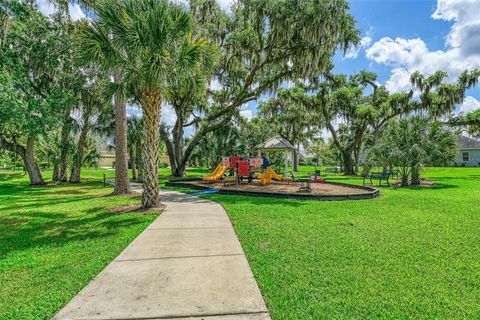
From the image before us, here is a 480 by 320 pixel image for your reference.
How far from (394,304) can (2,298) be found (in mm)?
4157

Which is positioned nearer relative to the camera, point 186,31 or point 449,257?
point 449,257

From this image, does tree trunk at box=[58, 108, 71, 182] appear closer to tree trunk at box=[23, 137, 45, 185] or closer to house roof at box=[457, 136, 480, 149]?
tree trunk at box=[23, 137, 45, 185]

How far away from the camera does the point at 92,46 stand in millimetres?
7695

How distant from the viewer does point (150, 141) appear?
865cm

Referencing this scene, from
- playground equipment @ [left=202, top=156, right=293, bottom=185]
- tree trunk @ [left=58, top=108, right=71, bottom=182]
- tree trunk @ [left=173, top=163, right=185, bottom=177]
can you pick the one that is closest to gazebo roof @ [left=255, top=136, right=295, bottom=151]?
playground equipment @ [left=202, top=156, right=293, bottom=185]

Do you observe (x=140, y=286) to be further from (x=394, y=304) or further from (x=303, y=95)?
(x=303, y=95)

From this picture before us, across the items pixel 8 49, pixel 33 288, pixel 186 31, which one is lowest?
pixel 33 288

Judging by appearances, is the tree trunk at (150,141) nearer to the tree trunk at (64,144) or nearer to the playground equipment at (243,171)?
the playground equipment at (243,171)

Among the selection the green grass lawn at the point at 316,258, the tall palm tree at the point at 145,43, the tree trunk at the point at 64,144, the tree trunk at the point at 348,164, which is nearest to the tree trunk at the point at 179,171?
the tree trunk at the point at 64,144

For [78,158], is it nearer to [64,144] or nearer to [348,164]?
[64,144]

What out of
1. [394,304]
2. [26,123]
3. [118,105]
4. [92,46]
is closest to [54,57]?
[26,123]

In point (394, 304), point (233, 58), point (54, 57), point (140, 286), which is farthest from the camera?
point (233, 58)

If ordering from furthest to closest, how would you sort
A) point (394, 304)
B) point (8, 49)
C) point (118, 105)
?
1. point (8, 49)
2. point (118, 105)
3. point (394, 304)

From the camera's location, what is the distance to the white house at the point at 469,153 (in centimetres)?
4194
